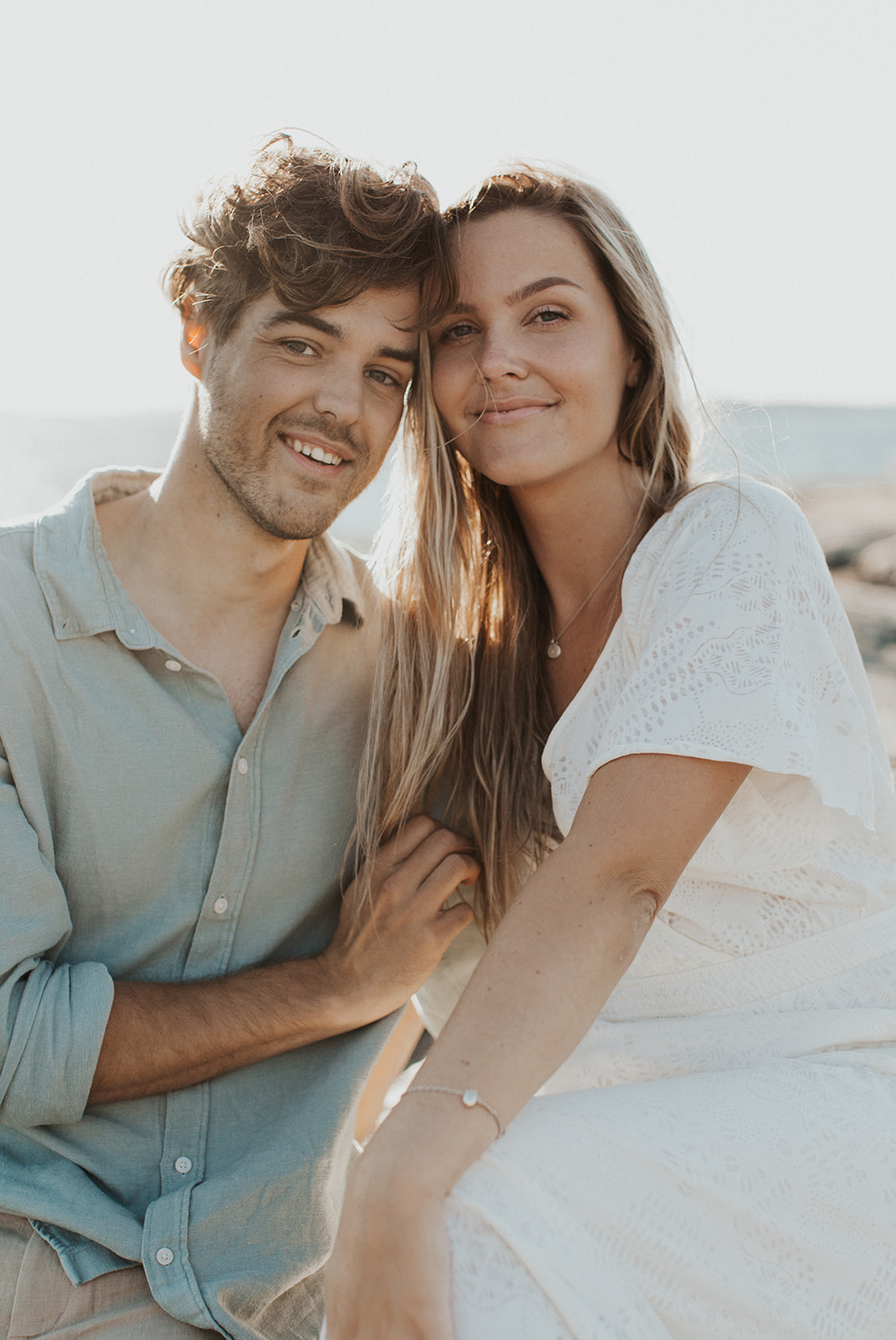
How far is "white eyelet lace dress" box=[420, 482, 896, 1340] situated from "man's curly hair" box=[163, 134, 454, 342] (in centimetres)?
78

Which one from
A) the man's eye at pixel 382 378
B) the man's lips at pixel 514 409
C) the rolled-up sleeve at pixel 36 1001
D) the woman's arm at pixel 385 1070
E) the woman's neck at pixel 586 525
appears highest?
the man's eye at pixel 382 378

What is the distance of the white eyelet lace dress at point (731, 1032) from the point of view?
1459 millimetres

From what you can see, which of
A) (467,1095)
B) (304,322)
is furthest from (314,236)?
(467,1095)

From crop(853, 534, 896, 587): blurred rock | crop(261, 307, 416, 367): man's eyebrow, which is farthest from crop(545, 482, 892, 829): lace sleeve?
crop(853, 534, 896, 587): blurred rock

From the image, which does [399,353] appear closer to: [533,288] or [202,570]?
[533,288]

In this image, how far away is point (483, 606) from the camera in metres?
2.64

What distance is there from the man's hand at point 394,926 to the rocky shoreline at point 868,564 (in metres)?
3.62

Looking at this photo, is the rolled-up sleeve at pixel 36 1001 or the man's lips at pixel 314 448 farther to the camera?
the man's lips at pixel 314 448

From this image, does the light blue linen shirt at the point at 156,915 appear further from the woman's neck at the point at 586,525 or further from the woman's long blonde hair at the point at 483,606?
the woman's neck at the point at 586,525

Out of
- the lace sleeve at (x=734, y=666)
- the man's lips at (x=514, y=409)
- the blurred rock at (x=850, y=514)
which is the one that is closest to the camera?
the lace sleeve at (x=734, y=666)

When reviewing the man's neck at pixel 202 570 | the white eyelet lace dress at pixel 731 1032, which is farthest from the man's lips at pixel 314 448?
the white eyelet lace dress at pixel 731 1032

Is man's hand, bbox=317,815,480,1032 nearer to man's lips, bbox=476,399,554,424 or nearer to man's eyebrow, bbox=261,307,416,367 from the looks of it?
man's lips, bbox=476,399,554,424

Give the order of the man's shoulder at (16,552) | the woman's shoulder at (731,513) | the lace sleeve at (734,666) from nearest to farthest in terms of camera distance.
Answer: the lace sleeve at (734,666)
the woman's shoulder at (731,513)
the man's shoulder at (16,552)

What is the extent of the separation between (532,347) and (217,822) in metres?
1.15
